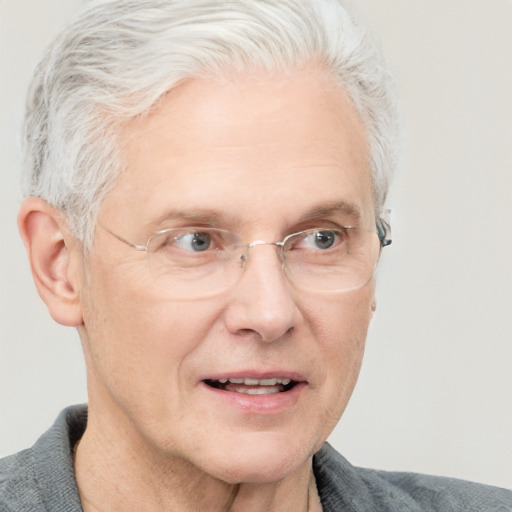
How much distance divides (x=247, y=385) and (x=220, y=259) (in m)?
0.33

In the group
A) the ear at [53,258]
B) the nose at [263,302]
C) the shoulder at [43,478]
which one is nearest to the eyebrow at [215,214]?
the nose at [263,302]

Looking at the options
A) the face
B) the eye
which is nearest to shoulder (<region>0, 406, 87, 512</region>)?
the face

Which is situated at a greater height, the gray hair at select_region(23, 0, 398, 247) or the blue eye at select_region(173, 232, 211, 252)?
the gray hair at select_region(23, 0, 398, 247)

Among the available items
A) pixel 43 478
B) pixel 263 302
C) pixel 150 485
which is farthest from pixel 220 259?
pixel 43 478

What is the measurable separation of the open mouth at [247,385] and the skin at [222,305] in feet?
0.15

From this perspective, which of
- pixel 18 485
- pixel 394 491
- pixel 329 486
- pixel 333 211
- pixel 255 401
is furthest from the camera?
pixel 394 491

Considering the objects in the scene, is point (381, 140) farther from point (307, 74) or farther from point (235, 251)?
point (235, 251)

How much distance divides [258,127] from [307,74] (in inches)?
9.6

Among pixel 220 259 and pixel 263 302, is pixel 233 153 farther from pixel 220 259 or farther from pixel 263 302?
pixel 263 302

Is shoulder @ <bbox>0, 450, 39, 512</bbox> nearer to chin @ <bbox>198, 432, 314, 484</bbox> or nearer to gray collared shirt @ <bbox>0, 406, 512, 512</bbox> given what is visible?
gray collared shirt @ <bbox>0, 406, 512, 512</bbox>

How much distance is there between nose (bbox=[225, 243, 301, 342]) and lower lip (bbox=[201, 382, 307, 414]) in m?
0.18

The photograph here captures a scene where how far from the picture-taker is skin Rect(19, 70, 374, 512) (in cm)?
302

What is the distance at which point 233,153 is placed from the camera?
9.94 feet

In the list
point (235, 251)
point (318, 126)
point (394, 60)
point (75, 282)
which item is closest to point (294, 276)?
point (235, 251)
